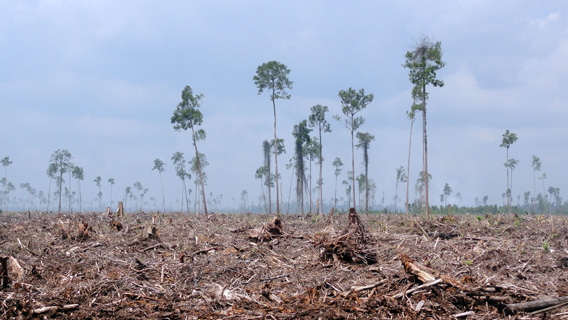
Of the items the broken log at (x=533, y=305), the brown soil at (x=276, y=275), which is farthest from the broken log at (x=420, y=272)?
the broken log at (x=533, y=305)

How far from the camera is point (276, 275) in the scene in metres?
8.73

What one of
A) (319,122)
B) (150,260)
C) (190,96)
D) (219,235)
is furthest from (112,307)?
(319,122)

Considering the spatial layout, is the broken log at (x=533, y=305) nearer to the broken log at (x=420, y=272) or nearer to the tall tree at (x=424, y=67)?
the broken log at (x=420, y=272)

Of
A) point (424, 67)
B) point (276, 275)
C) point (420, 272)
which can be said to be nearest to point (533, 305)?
point (420, 272)

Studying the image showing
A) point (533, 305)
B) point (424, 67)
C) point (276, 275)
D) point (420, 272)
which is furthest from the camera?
point (424, 67)

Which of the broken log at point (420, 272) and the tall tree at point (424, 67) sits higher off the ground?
the tall tree at point (424, 67)

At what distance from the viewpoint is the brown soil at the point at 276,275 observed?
6547 millimetres

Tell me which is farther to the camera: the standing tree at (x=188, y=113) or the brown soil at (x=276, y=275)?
the standing tree at (x=188, y=113)

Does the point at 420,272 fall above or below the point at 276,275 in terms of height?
above

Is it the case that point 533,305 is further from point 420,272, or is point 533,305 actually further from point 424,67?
point 424,67

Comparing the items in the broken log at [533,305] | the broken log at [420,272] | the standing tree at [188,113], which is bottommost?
the broken log at [533,305]

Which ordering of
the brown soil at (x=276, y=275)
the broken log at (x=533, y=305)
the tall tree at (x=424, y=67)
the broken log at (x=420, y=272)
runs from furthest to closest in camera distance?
the tall tree at (x=424, y=67) < the broken log at (x=420, y=272) < the brown soil at (x=276, y=275) < the broken log at (x=533, y=305)

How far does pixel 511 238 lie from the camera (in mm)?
13492

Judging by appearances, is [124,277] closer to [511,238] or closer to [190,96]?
[511,238]
